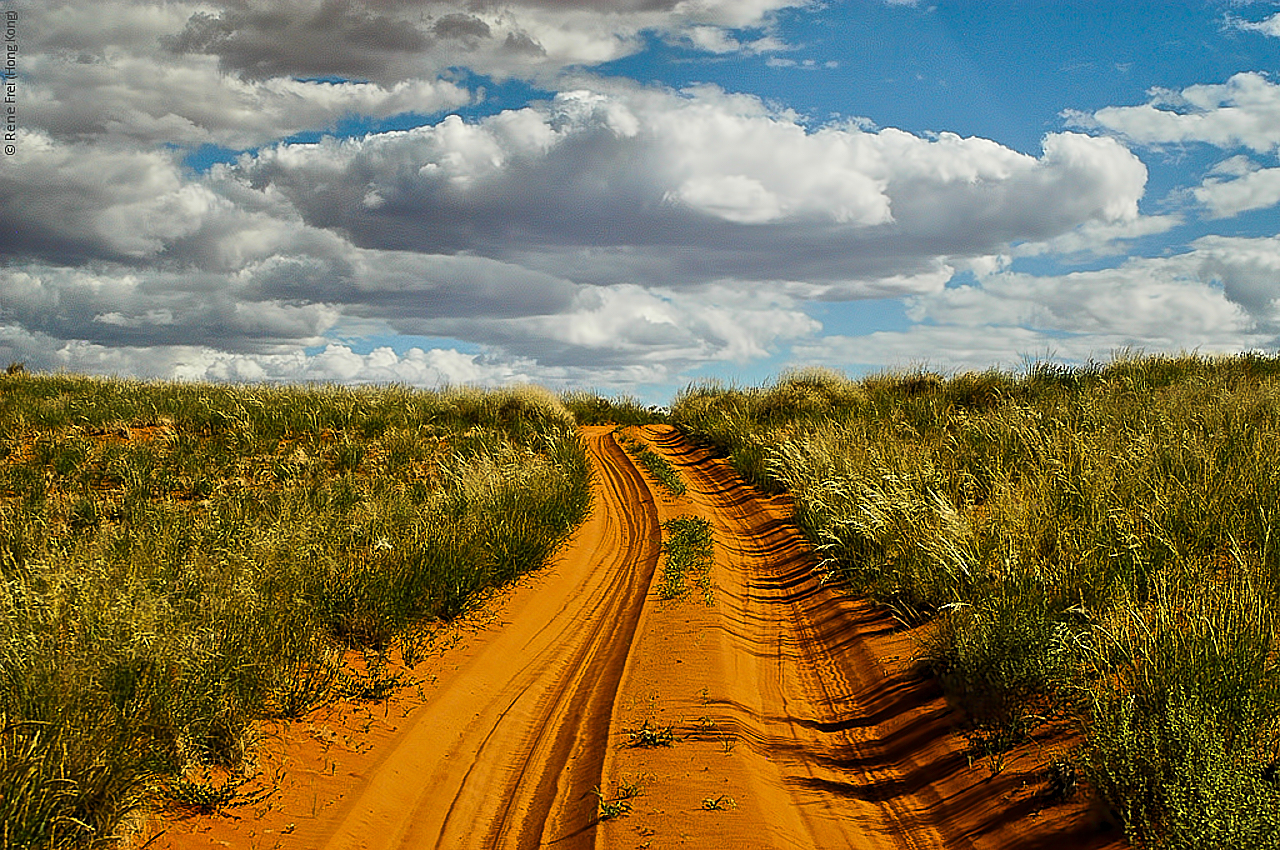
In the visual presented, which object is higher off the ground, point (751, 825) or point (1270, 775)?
point (1270, 775)

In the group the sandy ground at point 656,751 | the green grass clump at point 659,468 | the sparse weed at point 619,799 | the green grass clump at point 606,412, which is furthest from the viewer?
the green grass clump at point 606,412

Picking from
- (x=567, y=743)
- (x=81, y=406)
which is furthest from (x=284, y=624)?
(x=81, y=406)

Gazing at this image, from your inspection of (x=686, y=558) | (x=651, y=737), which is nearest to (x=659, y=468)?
(x=686, y=558)

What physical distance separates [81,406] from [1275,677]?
27454mm

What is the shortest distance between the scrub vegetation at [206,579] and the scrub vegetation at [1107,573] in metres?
4.60

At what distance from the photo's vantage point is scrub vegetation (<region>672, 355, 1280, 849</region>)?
4703 mm

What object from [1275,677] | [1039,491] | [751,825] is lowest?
[751,825]

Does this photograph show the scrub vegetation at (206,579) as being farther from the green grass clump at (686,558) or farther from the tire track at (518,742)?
the green grass clump at (686,558)

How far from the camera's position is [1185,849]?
4113 mm

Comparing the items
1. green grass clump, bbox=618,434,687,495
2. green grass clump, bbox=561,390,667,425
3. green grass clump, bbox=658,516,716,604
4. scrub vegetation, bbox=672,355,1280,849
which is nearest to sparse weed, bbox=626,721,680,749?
scrub vegetation, bbox=672,355,1280,849

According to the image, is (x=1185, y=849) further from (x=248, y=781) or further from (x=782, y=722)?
(x=248, y=781)

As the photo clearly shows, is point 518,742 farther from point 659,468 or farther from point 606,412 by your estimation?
point 606,412

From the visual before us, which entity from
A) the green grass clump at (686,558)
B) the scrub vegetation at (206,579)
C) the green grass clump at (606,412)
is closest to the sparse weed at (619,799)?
the scrub vegetation at (206,579)

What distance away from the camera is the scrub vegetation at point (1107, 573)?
4703 millimetres
